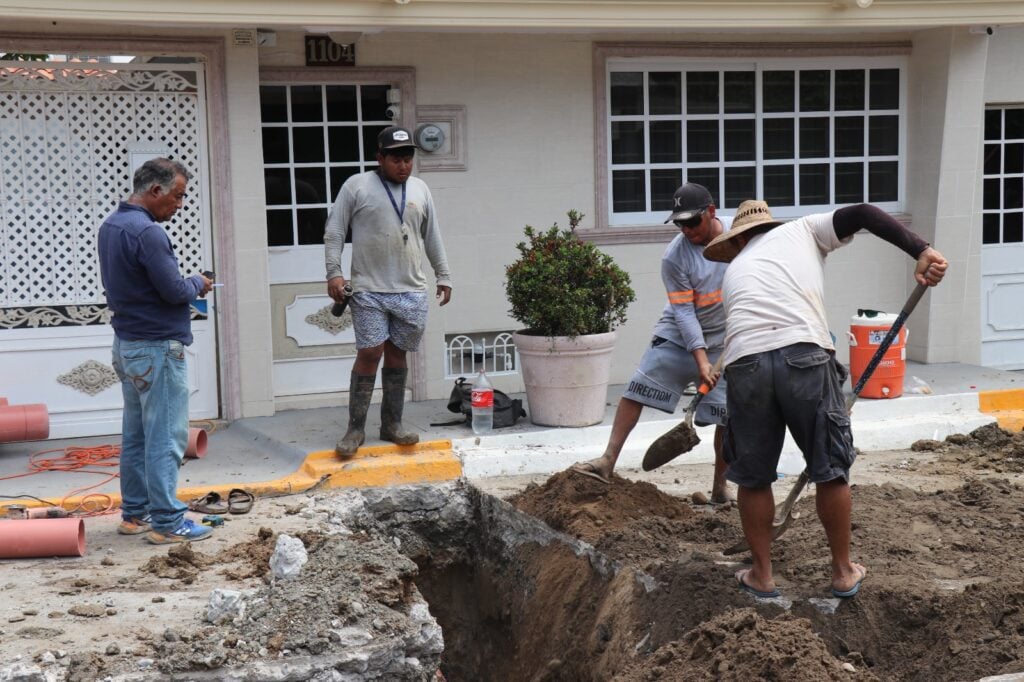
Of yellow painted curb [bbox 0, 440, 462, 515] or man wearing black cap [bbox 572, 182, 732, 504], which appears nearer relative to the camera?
man wearing black cap [bbox 572, 182, 732, 504]

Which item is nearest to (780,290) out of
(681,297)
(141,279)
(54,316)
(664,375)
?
(681,297)

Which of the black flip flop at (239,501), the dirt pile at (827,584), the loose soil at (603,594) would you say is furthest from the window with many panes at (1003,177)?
the black flip flop at (239,501)

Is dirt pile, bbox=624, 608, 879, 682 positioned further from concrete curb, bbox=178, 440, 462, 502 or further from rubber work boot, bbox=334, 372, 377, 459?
rubber work boot, bbox=334, 372, 377, 459

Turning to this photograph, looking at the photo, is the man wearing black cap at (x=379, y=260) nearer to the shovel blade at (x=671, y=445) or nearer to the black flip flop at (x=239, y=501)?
the black flip flop at (x=239, y=501)

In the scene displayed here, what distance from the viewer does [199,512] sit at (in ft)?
24.2

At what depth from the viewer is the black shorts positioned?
510 cm

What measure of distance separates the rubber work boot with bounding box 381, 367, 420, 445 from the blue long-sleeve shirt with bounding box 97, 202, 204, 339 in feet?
6.07

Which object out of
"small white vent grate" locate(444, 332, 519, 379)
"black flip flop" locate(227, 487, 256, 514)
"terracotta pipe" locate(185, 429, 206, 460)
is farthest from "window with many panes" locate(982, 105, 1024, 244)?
"terracotta pipe" locate(185, 429, 206, 460)

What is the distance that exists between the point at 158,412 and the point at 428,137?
12.2 feet

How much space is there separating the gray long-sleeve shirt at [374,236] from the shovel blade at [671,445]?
203 centimetres

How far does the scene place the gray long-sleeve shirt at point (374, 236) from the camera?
796cm

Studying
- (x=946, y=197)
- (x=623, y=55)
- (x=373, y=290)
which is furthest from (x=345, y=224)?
(x=946, y=197)

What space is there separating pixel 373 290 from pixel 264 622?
296 cm

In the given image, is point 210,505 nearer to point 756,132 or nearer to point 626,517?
point 626,517
